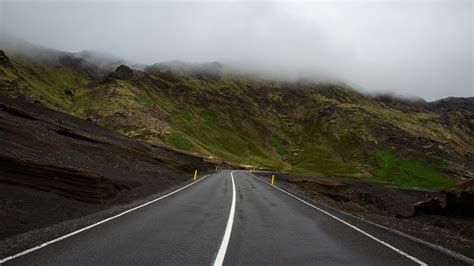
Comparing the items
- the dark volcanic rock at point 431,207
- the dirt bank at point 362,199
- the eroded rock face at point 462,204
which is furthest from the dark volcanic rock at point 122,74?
the eroded rock face at point 462,204

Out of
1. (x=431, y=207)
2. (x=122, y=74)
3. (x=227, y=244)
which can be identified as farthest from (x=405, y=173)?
(x=227, y=244)

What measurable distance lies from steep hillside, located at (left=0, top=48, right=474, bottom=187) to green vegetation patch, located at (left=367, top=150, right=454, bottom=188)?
0.33 m

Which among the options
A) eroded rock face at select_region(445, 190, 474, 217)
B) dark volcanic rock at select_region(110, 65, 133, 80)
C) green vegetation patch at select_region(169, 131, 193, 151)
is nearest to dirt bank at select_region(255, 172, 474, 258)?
eroded rock face at select_region(445, 190, 474, 217)

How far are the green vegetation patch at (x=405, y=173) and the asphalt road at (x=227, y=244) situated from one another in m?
119

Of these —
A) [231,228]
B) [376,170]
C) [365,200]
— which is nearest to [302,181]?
[365,200]

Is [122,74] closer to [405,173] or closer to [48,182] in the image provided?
[405,173]

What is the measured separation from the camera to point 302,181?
5403 centimetres

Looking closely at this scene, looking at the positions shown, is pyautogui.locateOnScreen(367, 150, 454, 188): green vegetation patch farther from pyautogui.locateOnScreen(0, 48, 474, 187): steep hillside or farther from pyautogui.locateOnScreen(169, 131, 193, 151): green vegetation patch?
pyautogui.locateOnScreen(169, 131, 193, 151): green vegetation patch

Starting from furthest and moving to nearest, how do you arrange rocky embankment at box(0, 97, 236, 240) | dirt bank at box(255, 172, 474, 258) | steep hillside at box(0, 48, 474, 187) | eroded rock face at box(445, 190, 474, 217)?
steep hillside at box(0, 48, 474, 187) → eroded rock face at box(445, 190, 474, 217) → dirt bank at box(255, 172, 474, 258) → rocky embankment at box(0, 97, 236, 240)

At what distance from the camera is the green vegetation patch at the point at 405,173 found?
129 meters

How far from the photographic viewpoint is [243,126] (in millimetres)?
175875

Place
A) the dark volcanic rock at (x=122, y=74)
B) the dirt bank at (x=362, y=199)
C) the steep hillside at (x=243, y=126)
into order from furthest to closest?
the dark volcanic rock at (x=122, y=74)
the steep hillside at (x=243, y=126)
the dirt bank at (x=362, y=199)

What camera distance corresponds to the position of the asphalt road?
804 centimetres

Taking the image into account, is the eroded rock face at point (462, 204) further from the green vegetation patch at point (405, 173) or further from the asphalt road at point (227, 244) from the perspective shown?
the green vegetation patch at point (405, 173)
